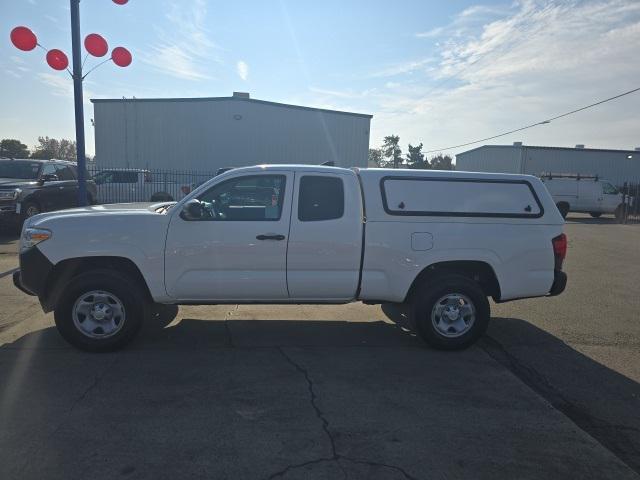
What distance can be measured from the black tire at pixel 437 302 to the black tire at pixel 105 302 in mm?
2843

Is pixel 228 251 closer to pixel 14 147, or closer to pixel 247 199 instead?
pixel 247 199

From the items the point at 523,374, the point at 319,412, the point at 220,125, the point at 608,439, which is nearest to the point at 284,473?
the point at 319,412

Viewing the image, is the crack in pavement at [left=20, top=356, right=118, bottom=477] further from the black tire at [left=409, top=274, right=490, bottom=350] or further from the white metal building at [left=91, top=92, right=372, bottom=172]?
the white metal building at [left=91, top=92, right=372, bottom=172]

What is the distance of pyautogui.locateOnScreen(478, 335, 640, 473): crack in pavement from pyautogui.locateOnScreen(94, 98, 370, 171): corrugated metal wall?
23521mm

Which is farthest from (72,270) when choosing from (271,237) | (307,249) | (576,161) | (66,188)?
(576,161)

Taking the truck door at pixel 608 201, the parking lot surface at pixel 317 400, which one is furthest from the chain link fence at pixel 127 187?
the truck door at pixel 608 201

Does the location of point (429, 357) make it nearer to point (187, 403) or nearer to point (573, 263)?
point (187, 403)

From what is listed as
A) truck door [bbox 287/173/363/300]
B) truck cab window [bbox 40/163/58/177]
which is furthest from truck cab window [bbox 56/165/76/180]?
truck door [bbox 287/173/363/300]

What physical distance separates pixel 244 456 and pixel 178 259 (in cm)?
233

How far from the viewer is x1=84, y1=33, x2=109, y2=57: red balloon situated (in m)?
9.26

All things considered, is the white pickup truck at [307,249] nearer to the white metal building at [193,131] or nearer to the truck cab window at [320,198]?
the truck cab window at [320,198]

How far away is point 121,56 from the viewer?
9609 millimetres

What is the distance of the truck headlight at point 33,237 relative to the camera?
4.76 meters

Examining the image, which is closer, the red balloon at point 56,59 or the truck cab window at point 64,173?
the red balloon at point 56,59
